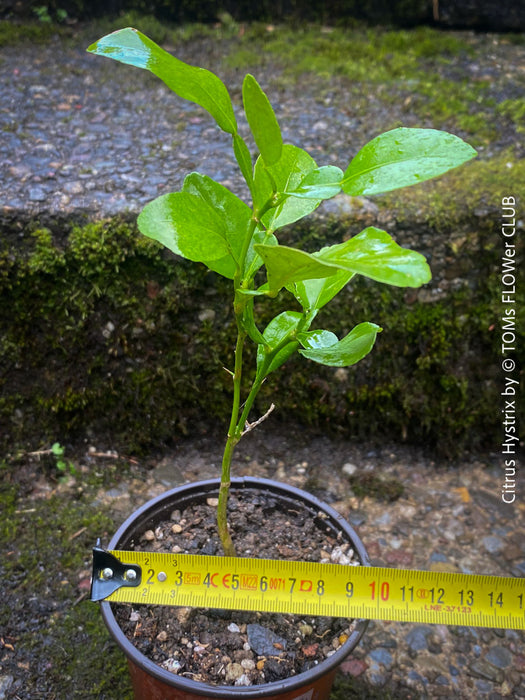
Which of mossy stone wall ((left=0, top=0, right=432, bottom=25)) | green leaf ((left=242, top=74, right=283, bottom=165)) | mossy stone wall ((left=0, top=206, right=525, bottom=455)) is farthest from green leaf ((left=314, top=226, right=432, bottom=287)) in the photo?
mossy stone wall ((left=0, top=0, right=432, bottom=25))

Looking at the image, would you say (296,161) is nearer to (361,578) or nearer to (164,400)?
(361,578)

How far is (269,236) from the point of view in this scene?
83cm

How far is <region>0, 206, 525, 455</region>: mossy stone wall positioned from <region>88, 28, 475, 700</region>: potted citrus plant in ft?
2.06

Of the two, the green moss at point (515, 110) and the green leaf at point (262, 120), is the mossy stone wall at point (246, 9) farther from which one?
the green leaf at point (262, 120)

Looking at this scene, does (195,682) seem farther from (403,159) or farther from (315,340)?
(403,159)

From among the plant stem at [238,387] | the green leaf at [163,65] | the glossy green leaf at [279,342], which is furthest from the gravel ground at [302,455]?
the green leaf at [163,65]

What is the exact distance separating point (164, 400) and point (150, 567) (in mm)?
749

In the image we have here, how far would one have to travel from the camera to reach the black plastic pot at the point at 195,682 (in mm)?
867

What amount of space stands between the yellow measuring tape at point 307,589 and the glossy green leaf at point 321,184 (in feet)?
2.10

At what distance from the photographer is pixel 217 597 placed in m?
0.97

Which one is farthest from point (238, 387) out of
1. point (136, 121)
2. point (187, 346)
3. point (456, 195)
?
point (136, 121)

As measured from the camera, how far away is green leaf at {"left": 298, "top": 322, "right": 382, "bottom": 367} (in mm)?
803

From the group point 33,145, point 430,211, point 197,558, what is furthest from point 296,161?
point 33,145

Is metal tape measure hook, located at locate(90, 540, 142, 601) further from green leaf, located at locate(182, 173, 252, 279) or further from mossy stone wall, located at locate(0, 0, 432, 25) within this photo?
mossy stone wall, located at locate(0, 0, 432, 25)
